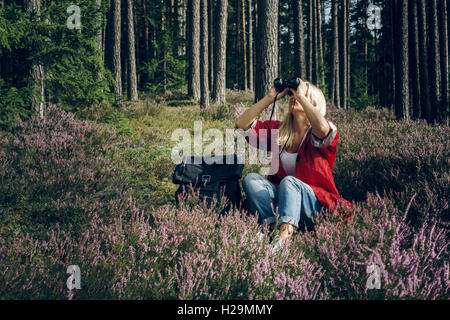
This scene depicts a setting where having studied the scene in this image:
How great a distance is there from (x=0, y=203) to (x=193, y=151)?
131 inches

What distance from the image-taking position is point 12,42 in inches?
222

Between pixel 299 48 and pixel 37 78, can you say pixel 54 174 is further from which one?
pixel 299 48

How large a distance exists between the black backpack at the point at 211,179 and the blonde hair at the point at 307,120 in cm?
56

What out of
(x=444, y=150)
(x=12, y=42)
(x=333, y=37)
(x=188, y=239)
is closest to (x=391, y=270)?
(x=188, y=239)

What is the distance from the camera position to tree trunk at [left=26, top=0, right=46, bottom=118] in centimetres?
580

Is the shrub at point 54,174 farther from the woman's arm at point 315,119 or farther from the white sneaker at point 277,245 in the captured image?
the woman's arm at point 315,119

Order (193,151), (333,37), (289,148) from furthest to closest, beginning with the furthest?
(333,37)
(193,151)
(289,148)

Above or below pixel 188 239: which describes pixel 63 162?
above

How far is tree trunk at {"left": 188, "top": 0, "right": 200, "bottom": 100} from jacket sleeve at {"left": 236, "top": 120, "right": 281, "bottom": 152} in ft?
33.6

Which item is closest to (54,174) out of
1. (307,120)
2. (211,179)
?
(211,179)

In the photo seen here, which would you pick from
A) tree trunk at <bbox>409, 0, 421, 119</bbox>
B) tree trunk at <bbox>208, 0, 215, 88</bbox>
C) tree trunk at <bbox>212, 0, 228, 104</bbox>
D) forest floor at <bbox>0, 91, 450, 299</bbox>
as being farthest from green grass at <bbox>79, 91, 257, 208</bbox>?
tree trunk at <bbox>208, 0, 215, 88</bbox>

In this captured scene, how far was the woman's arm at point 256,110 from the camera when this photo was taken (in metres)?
3.30

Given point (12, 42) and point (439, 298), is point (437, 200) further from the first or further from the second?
point (12, 42)

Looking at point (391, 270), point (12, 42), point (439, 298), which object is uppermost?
point (12, 42)
